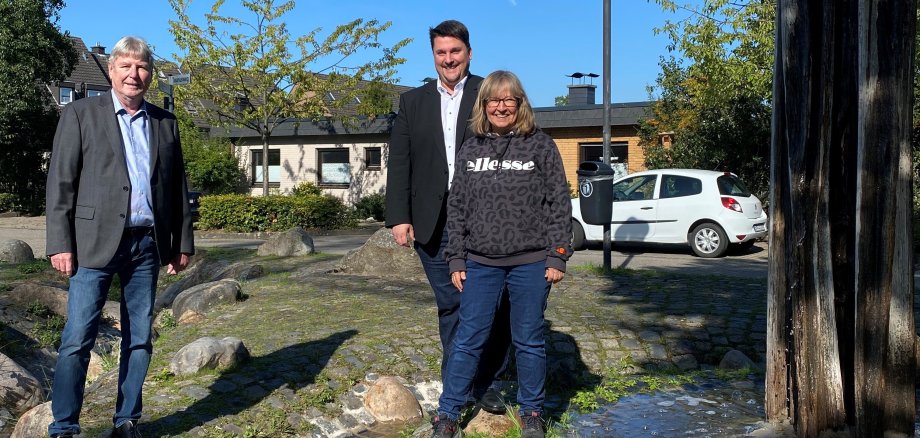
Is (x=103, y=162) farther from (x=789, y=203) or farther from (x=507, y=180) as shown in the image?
(x=789, y=203)

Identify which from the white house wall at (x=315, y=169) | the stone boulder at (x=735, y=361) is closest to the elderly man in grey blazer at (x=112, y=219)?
the stone boulder at (x=735, y=361)

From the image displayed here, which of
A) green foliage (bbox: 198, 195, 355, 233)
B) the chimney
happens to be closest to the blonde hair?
green foliage (bbox: 198, 195, 355, 233)

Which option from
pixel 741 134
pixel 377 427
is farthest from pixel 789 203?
pixel 741 134

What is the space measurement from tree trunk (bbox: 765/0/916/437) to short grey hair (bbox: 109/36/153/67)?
3.03 metres

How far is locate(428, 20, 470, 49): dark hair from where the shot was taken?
444 cm

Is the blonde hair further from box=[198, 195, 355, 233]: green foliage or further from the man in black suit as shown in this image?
box=[198, 195, 355, 233]: green foliage

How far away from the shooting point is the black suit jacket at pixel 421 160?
4523 mm

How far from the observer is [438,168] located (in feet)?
14.9

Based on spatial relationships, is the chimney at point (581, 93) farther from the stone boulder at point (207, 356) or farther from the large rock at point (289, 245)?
the stone boulder at point (207, 356)

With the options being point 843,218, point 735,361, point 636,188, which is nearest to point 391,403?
point 735,361

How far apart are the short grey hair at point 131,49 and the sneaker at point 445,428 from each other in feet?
7.36

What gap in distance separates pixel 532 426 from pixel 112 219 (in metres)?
2.22

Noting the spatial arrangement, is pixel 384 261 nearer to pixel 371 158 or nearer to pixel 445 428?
pixel 445 428

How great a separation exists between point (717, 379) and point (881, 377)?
1.94m
